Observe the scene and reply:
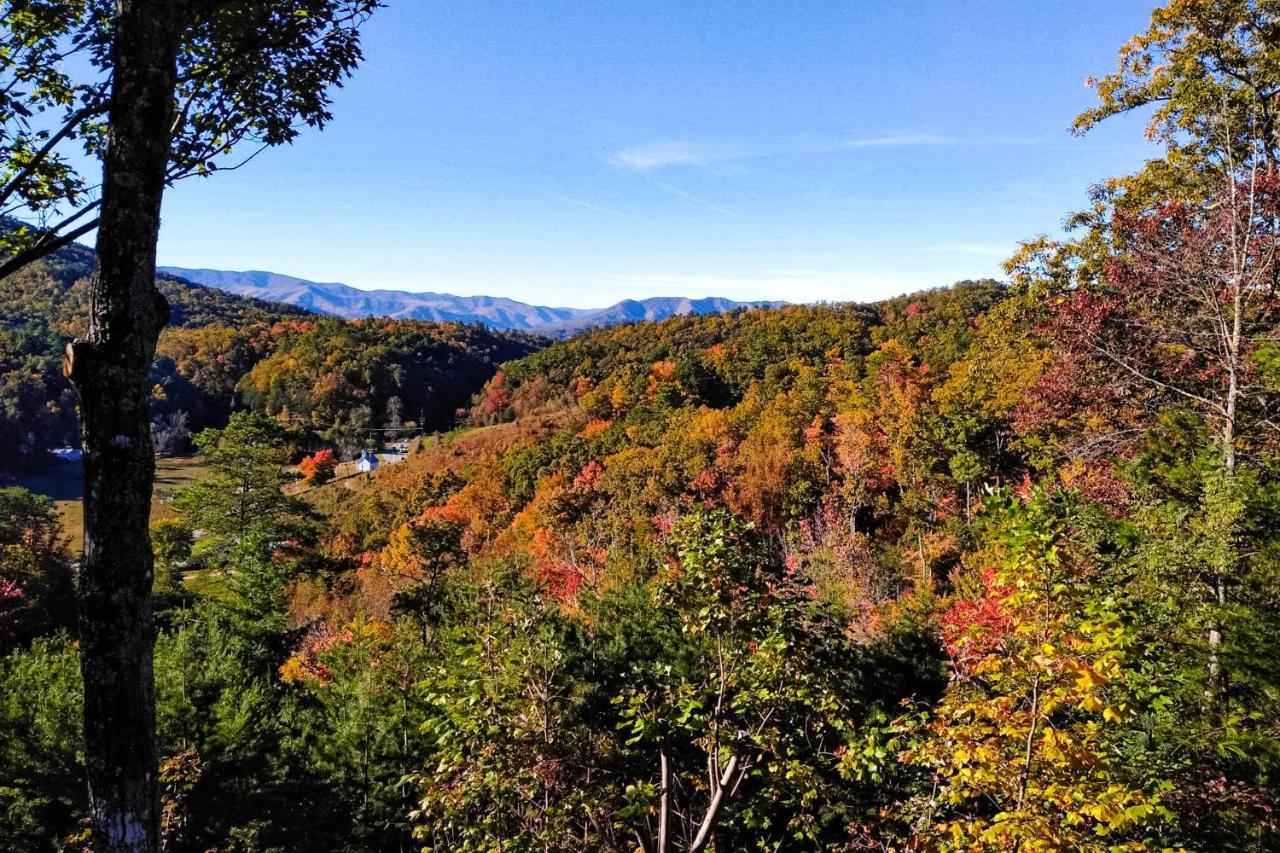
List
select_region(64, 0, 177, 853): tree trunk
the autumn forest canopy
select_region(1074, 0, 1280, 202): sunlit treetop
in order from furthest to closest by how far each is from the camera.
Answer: select_region(1074, 0, 1280, 202): sunlit treetop < the autumn forest canopy < select_region(64, 0, 177, 853): tree trunk

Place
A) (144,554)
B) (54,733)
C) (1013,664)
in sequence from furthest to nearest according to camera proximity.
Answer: (54,733)
(1013,664)
(144,554)

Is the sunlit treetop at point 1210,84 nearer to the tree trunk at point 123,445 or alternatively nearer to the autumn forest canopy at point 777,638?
the autumn forest canopy at point 777,638

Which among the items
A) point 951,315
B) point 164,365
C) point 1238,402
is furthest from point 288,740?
point 164,365

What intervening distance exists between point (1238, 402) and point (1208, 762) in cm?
592

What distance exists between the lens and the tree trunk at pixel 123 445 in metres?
2.71

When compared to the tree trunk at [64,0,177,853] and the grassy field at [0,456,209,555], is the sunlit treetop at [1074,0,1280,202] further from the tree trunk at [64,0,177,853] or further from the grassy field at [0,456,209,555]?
the grassy field at [0,456,209,555]

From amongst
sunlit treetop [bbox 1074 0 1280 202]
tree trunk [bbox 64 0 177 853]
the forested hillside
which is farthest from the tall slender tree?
the forested hillside

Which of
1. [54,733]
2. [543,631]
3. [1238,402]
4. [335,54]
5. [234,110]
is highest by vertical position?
[335,54]

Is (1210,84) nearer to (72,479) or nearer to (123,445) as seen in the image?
(123,445)

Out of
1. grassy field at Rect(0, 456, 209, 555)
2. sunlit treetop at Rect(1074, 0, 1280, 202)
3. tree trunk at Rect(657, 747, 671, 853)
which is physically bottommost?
grassy field at Rect(0, 456, 209, 555)

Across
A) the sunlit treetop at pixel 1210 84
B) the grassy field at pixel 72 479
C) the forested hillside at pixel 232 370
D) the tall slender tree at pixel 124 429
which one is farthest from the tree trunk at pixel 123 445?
the forested hillside at pixel 232 370

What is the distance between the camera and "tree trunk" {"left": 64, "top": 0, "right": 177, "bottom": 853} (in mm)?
2713

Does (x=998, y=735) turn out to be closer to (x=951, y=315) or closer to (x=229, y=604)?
(x=229, y=604)

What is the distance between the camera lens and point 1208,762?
21.4 feet
